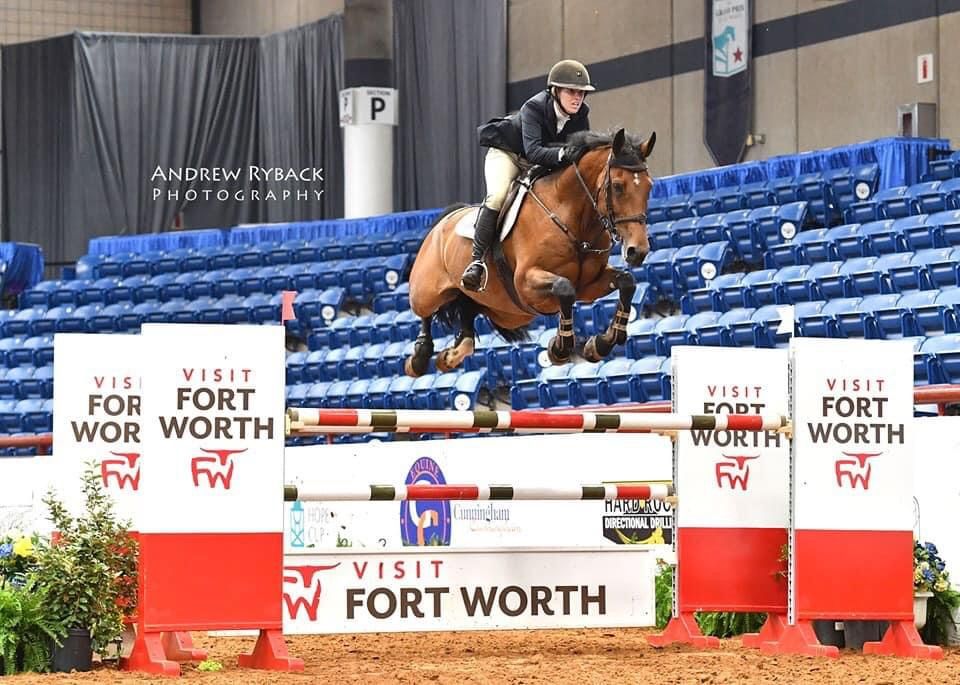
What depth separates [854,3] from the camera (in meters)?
15.5

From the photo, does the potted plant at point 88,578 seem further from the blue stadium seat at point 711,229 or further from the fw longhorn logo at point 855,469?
the blue stadium seat at point 711,229

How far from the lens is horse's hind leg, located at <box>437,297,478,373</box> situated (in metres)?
7.30

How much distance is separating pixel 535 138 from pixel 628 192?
0.68 m

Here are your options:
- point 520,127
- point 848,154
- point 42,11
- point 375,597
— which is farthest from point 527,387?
point 42,11

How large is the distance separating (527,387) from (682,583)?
5.72m

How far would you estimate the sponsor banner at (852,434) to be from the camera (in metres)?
6.50

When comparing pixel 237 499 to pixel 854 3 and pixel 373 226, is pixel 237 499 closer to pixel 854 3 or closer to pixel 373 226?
pixel 854 3

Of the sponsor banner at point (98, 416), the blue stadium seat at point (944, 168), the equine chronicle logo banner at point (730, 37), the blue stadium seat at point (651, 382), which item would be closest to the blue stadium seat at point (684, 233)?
the blue stadium seat at point (944, 168)

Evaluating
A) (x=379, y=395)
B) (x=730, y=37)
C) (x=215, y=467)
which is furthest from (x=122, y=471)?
(x=730, y=37)

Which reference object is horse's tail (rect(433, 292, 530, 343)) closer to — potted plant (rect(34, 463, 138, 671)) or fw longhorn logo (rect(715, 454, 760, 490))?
fw longhorn logo (rect(715, 454, 760, 490))

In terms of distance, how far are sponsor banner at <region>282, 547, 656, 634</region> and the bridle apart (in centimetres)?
125

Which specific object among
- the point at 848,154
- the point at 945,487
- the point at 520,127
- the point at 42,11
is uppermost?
the point at 42,11

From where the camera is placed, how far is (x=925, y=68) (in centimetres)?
1466

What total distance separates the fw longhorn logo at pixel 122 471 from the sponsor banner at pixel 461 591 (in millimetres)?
943
